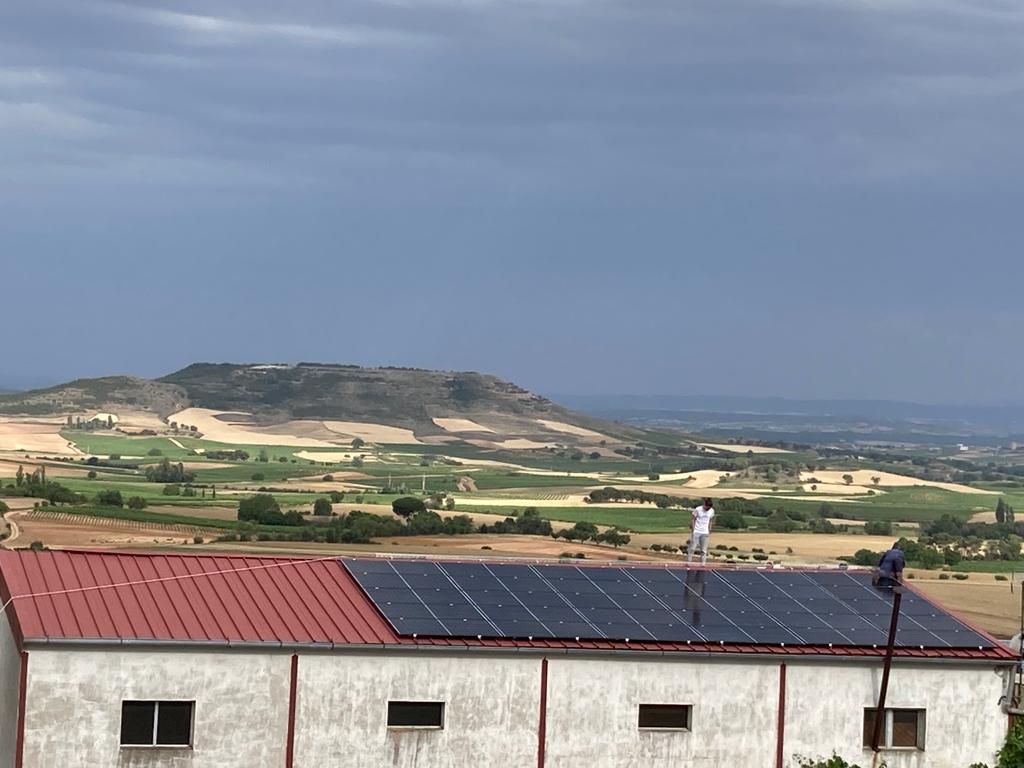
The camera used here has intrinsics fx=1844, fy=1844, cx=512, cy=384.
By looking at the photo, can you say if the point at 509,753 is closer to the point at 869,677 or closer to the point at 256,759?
the point at 256,759

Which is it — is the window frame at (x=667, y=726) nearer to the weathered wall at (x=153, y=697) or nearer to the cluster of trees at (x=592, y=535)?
the weathered wall at (x=153, y=697)

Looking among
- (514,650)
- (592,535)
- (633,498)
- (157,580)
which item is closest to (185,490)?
(633,498)

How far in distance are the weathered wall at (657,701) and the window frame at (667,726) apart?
0.18 feet

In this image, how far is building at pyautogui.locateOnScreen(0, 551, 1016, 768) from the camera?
84.0 feet

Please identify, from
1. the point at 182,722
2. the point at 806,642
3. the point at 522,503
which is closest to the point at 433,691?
the point at 182,722

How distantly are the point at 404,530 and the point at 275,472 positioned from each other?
73.2 meters

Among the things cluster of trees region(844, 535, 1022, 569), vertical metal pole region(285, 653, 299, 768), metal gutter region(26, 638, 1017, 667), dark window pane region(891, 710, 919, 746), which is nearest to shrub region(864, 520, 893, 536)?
cluster of trees region(844, 535, 1022, 569)

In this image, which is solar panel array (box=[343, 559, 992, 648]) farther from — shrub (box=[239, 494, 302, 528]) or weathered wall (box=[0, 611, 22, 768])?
shrub (box=[239, 494, 302, 528])

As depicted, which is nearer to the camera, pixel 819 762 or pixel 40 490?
pixel 819 762

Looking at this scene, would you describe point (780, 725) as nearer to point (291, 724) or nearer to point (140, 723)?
point (291, 724)

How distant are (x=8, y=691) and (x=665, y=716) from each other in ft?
31.9

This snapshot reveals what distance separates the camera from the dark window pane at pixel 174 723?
25.9 metres

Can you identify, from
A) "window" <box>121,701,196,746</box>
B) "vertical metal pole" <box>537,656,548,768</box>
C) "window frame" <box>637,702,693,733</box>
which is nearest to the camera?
"window" <box>121,701,196,746</box>

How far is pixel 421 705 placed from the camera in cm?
2705
